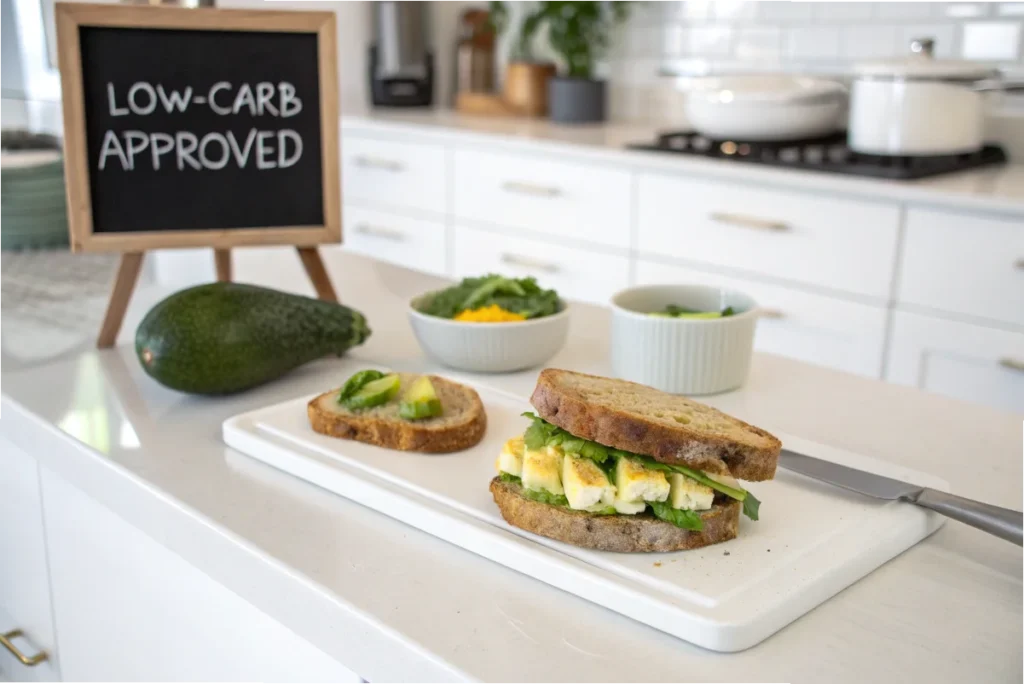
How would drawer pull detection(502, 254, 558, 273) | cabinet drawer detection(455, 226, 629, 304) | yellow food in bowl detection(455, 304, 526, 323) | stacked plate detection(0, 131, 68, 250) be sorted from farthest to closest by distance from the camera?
drawer pull detection(502, 254, 558, 273)
cabinet drawer detection(455, 226, 629, 304)
stacked plate detection(0, 131, 68, 250)
yellow food in bowl detection(455, 304, 526, 323)

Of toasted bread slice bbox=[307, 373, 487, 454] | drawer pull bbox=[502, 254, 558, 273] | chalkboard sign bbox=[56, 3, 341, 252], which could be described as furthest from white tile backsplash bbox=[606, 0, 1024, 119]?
toasted bread slice bbox=[307, 373, 487, 454]

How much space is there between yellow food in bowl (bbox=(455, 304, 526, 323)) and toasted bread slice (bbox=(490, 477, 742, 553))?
406 millimetres

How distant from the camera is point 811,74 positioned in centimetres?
295

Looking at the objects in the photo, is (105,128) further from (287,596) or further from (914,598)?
(914,598)

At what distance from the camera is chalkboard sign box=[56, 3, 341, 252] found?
3.97 ft

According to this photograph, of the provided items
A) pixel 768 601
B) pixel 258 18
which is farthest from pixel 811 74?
pixel 768 601

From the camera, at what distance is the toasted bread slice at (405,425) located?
899mm

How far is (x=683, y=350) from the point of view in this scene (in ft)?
3.48

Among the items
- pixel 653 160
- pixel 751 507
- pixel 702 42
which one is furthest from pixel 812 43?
pixel 751 507

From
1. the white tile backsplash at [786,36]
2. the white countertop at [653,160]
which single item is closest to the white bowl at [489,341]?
the white countertop at [653,160]

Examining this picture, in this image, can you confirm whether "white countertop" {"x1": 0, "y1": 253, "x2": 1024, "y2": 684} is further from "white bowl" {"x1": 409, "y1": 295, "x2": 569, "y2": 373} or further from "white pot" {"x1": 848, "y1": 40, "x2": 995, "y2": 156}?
"white pot" {"x1": 848, "y1": 40, "x2": 995, "y2": 156}

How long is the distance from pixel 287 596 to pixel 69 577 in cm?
45

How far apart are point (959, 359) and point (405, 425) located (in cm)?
157

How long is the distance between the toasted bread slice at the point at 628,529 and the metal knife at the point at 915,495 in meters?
0.13
